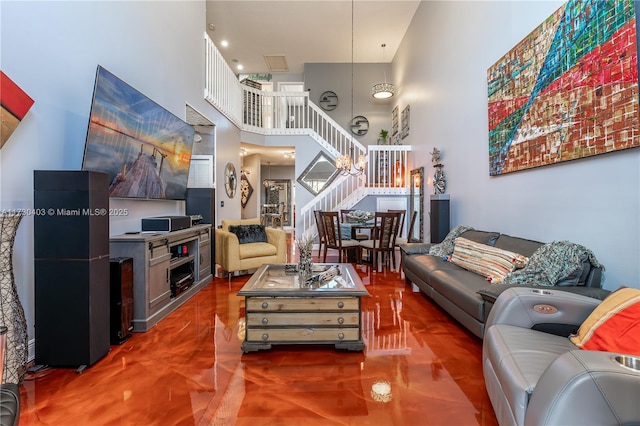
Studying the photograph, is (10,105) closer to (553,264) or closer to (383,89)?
(553,264)

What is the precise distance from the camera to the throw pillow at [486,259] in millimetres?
2592

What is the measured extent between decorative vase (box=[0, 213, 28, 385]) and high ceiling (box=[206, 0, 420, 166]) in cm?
651

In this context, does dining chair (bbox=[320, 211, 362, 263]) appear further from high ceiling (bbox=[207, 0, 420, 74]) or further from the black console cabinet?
high ceiling (bbox=[207, 0, 420, 74])

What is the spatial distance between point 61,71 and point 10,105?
2.26 feet

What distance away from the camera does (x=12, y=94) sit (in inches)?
74.8

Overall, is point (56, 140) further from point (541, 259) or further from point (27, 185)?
point (541, 259)

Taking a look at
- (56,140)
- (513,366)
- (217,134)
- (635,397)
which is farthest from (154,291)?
(217,134)

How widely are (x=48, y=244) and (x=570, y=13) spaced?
4.30 metres

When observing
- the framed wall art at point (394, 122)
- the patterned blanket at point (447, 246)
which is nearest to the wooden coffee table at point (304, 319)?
the patterned blanket at point (447, 246)

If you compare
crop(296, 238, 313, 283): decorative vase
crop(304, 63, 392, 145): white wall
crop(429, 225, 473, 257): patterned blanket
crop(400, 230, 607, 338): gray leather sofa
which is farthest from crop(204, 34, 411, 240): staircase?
crop(296, 238, 313, 283): decorative vase

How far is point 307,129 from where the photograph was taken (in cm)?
797

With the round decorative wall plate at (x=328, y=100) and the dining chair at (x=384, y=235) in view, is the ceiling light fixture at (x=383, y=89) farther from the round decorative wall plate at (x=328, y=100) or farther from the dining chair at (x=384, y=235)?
the dining chair at (x=384, y=235)

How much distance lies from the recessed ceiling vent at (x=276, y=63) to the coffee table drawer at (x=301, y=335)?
8.57 metres

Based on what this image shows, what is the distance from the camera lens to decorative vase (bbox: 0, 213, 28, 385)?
1.70 m
